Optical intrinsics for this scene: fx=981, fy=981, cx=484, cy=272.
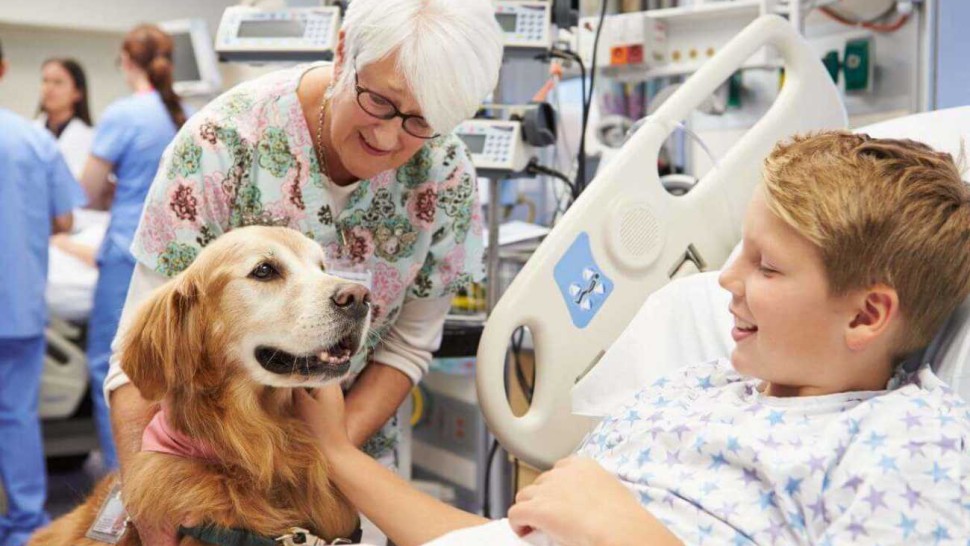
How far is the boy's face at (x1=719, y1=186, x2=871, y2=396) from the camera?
1.19m

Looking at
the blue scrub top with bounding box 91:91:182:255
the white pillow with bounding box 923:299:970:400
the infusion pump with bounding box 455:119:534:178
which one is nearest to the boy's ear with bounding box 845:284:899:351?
the white pillow with bounding box 923:299:970:400

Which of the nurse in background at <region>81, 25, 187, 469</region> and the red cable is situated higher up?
the red cable

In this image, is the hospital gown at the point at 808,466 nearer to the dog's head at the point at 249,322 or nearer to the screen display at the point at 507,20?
the dog's head at the point at 249,322

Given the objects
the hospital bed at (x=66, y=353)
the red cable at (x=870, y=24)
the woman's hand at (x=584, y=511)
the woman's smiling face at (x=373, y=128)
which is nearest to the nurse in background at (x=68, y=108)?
the hospital bed at (x=66, y=353)

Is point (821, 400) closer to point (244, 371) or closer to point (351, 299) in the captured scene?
point (351, 299)

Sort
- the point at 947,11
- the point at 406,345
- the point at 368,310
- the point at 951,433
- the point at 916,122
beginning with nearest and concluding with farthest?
the point at 951,433 < the point at 368,310 < the point at 916,122 < the point at 406,345 < the point at 947,11

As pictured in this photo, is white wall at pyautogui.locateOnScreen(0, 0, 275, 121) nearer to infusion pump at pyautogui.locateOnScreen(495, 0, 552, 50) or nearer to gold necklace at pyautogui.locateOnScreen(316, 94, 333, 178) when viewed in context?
infusion pump at pyautogui.locateOnScreen(495, 0, 552, 50)

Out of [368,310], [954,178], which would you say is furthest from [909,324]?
[368,310]

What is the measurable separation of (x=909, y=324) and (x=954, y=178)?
0.62ft

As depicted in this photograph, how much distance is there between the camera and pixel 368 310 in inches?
60.8

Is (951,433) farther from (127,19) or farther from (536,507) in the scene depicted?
(127,19)

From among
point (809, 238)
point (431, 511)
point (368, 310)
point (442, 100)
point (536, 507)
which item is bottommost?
point (431, 511)

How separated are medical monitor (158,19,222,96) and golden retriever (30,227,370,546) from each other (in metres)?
4.71

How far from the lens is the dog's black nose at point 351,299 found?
1502 mm
